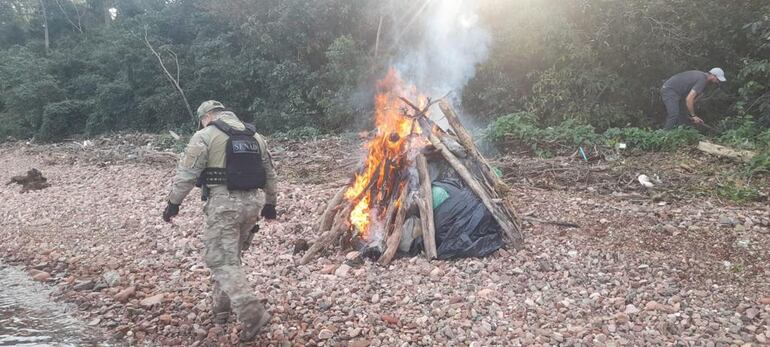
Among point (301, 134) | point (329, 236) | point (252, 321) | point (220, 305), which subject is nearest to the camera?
point (252, 321)

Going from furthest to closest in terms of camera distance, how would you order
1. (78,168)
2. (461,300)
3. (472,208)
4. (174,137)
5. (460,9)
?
(174,137)
(78,168)
(460,9)
(472,208)
(461,300)

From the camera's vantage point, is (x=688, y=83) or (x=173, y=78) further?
(x=173, y=78)

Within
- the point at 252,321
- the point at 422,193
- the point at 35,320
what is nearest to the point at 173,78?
the point at 35,320

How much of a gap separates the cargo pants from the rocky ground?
412 millimetres

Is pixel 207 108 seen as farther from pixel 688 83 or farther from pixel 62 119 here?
pixel 62 119

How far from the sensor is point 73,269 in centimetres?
614

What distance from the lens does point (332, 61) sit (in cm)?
1652

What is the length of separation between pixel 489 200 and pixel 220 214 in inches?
116

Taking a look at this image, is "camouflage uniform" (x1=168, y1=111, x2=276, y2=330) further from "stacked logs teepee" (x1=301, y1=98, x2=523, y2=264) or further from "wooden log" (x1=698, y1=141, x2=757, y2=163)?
"wooden log" (x1=698, y1=141, x2=757, y2=163)

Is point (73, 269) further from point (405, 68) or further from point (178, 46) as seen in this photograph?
point (178, 46)

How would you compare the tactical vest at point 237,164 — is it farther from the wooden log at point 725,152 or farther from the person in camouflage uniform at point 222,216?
the wooden log at point 725,152

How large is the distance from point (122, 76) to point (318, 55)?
34.4ft

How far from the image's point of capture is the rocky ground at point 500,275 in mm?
3947

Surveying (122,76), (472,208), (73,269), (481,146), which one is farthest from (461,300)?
(122,76)
